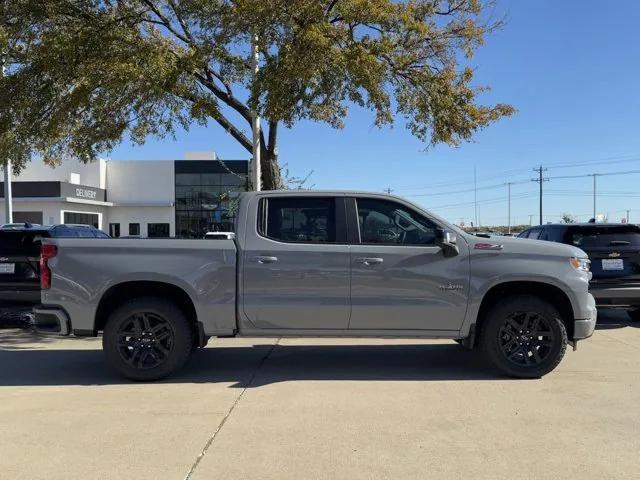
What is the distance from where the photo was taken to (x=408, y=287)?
6363 millimetres

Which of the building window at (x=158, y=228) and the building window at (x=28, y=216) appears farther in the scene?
the building window at (x=158, y=228)

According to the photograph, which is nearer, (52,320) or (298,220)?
(52,320)

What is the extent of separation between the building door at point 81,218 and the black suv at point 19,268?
32.7 m

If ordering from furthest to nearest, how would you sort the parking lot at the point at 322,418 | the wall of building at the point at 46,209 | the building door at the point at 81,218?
the building door at the point at 81,218, the wall of building at the point at 46,209, the parking lot at the point at 322,418

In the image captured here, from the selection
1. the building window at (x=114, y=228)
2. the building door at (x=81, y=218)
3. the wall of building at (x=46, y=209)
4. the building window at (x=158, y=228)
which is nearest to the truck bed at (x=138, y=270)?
the wall of building at (x=46, y=209)

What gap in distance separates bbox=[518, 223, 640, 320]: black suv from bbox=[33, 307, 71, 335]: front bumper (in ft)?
24.5

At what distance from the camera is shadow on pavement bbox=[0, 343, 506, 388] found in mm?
6660

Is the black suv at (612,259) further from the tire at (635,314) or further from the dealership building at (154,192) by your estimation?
the dealership building at (154,192)

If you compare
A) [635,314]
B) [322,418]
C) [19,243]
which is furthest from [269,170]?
[322,418]

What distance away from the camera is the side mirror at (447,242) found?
625cm

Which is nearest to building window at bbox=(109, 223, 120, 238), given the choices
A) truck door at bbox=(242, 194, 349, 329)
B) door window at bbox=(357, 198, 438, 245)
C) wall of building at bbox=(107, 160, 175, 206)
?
wall of building at bbox=(107, 160, 175, 206)

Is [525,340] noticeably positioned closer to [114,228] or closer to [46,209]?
[46,209]

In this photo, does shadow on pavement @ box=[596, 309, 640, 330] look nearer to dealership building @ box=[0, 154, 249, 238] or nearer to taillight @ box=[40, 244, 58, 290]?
taillight @ box=[40, 244, 58, 290]

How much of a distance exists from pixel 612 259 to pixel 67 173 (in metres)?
40.7
